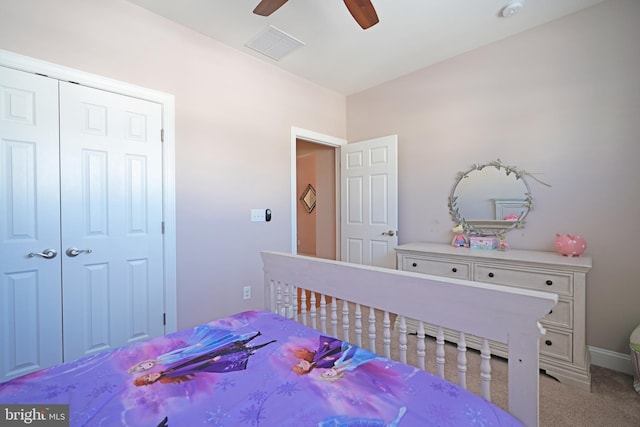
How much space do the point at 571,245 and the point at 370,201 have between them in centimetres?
184

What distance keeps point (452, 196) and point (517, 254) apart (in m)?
0.83

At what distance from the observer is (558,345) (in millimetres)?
1955

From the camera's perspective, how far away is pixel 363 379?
0.96 m

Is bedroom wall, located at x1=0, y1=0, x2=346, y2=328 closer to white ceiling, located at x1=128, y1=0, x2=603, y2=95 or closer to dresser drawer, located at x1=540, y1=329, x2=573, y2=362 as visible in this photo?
white ceiling, located at x1=128, y1=0, x2=603, y2=95

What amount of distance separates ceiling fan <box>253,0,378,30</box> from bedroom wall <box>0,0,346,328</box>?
1014 mm

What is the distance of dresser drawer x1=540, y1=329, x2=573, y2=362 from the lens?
191cm

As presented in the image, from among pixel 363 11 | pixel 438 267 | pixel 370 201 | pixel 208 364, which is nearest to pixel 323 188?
pixel 370 201

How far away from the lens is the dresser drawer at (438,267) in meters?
2.37

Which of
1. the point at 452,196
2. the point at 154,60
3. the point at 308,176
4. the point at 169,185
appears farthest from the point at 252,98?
the point at 308,176

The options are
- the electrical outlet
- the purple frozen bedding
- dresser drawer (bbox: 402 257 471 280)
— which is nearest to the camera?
the purple frozen bedding

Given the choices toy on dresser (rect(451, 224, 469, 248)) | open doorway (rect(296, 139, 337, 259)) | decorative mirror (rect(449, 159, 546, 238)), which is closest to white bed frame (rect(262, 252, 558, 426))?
toy on dresser (rect(451, 224, 469, 248))

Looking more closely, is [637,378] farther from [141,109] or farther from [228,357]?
[141,109]

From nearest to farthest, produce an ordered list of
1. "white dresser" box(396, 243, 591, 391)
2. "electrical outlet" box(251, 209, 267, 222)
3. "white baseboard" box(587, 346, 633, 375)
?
"white dresser" box(396, 243, 591, 391), "white baseboard" box(587, 346, 633, 375), "electrical outlet" box(251, 209, 267, 222)

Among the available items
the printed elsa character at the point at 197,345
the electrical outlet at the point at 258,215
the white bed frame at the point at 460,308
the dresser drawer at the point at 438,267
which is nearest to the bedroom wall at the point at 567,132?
the dresser drawer at the point at 438,267
